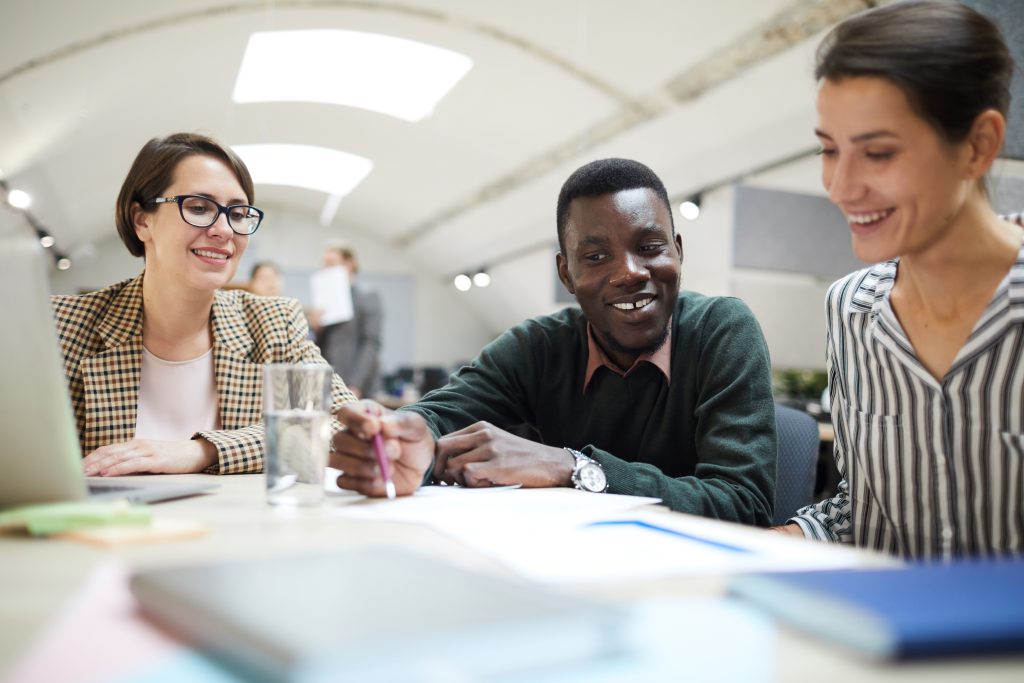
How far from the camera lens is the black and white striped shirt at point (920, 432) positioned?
3.28ft

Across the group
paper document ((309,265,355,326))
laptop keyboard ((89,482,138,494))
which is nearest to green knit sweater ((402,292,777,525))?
laptop keyboard ((89,482,138,494))

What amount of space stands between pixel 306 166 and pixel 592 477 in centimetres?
810

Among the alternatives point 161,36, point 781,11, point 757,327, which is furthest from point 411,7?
point 757,327

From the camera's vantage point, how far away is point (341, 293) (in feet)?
15.1

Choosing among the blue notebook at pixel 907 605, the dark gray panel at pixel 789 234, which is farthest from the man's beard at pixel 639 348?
the dark gray panel at pixel 789 234

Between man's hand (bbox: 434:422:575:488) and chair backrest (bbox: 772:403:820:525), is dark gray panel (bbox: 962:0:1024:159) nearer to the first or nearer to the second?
chair backrest (bbox: 772:403:820:525)

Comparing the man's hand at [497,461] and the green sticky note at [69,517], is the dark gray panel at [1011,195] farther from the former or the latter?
the green sticky note at [69,517]

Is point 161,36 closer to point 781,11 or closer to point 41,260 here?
point 781,11

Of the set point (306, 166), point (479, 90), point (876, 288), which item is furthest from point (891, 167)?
point (306, 166)

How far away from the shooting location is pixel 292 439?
859mm

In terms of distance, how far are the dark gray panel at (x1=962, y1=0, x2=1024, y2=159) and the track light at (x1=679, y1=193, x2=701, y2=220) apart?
4476 mm

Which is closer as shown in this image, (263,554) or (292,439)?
(263,554)

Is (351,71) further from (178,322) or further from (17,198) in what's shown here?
(178,322)

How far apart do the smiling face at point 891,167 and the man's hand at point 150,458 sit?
38.7 inches
